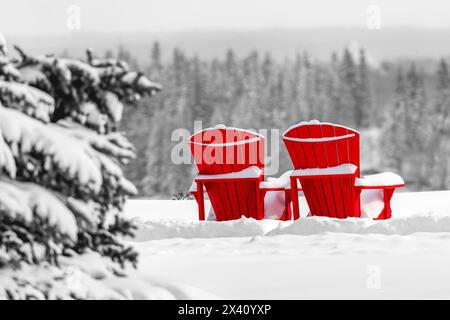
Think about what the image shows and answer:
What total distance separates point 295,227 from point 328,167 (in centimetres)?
152

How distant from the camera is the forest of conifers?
118ft

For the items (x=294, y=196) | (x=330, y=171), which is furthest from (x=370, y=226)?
(x=294, y=196)

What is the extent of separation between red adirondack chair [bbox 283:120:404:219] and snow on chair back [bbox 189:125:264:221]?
521 mm

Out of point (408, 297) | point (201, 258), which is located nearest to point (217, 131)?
point (201, 258)

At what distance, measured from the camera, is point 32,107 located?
3477 millimetres

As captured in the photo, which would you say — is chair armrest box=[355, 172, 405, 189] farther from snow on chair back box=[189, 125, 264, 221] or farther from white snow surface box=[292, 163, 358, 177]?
snow on chair back box=[189, 125, 264, 221]

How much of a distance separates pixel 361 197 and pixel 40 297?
5964 mm

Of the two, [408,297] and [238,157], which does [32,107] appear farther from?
[238,157]

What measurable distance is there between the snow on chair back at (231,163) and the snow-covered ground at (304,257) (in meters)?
1.01

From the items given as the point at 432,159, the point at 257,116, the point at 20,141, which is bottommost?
the point at 432,159

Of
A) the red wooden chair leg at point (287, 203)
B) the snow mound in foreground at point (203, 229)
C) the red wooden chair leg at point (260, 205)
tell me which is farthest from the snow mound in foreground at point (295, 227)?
the red wooden chair leg at point (287, 203)

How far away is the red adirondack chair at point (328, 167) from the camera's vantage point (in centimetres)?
823

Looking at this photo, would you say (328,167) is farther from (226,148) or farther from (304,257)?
(304,257)

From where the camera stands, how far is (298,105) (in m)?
41.8
